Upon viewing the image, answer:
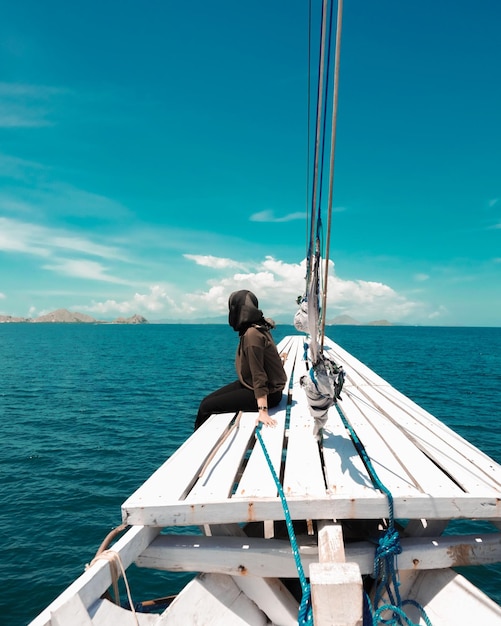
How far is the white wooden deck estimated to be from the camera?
3180 millimetres

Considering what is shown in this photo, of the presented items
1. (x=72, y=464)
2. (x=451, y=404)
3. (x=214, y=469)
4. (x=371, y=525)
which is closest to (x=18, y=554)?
(x=72, y=464)

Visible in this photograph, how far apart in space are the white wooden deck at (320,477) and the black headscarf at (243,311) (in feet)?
4.46

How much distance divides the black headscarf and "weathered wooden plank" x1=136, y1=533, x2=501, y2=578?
117 inches

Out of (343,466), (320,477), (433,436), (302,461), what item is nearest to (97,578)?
(320,477)

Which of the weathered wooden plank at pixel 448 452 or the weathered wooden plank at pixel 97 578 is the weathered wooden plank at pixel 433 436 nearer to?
the weathered wooden plank at pixel 448 452

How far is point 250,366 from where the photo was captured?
5.49 metres

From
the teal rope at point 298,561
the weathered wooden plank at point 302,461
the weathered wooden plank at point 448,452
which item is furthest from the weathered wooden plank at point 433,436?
the teal rope at point 298,561

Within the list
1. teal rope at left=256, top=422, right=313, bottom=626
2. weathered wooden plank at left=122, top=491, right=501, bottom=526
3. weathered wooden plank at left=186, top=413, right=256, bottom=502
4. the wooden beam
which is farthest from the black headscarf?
the wooden beam

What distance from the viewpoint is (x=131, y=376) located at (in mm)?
34875

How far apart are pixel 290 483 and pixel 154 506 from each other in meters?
1.18

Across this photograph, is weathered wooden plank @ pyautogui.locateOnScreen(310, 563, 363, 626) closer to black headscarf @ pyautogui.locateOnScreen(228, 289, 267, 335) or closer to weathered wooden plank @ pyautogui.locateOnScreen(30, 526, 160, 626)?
weathered wooden plank @ pyautogui.locateOnScreen(30, 526, 160, 626)

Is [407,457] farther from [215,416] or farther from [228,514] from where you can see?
[215,416]

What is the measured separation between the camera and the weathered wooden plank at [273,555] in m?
3.26

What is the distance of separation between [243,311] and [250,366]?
0.81 m
